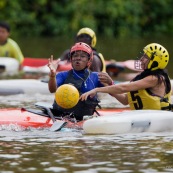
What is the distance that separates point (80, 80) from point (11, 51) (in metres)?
8.84

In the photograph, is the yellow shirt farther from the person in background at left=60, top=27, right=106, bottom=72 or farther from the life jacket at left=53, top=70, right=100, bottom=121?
the life jacket at left=53, top=70, right=100, bottom=121

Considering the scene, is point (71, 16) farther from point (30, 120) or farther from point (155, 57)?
point (30, 120)

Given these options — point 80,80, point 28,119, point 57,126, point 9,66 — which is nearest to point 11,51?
Result: point 9,66

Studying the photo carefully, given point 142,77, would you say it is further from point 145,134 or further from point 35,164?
point 35,164

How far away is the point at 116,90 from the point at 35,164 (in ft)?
8.50

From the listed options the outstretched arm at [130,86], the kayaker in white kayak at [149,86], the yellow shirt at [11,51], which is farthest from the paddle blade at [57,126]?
the yellow shirt at [11,51]

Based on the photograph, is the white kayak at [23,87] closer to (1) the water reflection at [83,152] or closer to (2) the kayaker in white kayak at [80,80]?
(2) the kayaker in white kayak at [80,80]

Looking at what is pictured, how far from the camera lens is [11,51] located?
Result: 20.8 meters

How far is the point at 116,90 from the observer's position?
11672mm

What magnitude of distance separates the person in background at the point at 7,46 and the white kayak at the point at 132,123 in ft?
30.1

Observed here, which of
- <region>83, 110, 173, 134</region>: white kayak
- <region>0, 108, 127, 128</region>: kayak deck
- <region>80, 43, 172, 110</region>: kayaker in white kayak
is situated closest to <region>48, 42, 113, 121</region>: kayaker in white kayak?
<region>80, 43, 172, 110</region>: kayaker in white kayak

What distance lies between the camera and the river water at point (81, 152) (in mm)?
9164

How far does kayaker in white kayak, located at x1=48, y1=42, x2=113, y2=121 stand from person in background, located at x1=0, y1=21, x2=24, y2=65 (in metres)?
8.34

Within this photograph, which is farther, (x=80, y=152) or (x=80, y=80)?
(x=80, y=80)
